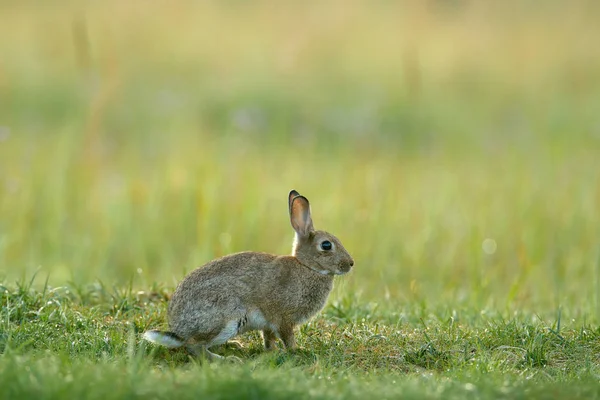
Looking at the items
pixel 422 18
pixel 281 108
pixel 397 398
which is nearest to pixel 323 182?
pixel 281 108

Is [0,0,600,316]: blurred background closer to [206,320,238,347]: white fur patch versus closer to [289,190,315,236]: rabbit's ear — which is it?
[289,190,315,236]: rabbit's ear

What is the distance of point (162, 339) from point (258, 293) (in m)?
0.77

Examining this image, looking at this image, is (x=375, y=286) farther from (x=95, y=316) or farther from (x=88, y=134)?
(x=88, y=134)

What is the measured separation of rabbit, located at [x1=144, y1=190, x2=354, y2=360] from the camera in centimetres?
698

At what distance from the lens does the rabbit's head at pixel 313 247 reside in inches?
298

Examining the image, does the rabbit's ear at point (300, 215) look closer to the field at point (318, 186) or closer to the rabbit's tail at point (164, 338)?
the field at point (318, 186)

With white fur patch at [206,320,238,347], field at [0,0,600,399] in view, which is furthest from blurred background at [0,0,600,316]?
white fur patch at [206,320,238,347]

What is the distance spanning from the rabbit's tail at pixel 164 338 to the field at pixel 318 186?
78 millimetres

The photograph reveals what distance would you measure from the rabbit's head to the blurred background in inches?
34.9

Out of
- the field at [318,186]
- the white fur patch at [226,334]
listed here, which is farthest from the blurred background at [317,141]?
the white fur patch at [226,334]

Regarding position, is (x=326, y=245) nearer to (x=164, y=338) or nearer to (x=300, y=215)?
(x=300, y=215)

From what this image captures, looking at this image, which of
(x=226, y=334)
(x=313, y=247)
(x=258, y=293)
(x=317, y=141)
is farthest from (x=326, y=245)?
(x=317, y=141)

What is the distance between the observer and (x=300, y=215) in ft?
25.1

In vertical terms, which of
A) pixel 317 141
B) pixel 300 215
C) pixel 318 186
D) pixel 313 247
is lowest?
pixel 318 186
